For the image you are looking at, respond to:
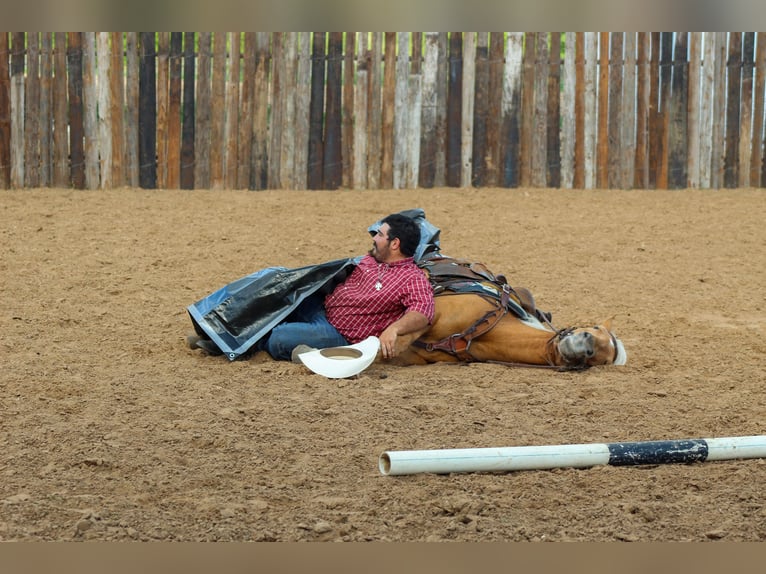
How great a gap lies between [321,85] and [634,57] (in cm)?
314

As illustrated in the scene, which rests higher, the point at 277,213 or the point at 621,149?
the point at 621,149

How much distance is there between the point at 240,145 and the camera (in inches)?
409

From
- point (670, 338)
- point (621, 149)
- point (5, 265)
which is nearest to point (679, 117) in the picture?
point (621, 149)

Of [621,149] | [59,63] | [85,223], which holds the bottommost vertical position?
[85,223]

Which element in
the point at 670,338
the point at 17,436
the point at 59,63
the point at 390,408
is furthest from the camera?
the point at 59,63

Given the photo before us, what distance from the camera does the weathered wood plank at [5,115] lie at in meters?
10.2

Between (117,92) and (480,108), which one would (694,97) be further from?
(117,92)

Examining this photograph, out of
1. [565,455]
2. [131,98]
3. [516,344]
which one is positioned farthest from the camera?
[131,98]

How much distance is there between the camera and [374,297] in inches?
234

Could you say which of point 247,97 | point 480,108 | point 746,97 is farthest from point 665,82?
point 247,97

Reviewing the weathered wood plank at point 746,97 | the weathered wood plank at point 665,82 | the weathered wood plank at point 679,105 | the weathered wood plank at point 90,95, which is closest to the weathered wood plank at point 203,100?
the weathered wood plank at point 90,95

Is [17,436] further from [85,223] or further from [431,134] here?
[431,134]

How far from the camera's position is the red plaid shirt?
19.1ft

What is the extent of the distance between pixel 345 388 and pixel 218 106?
560 cm
